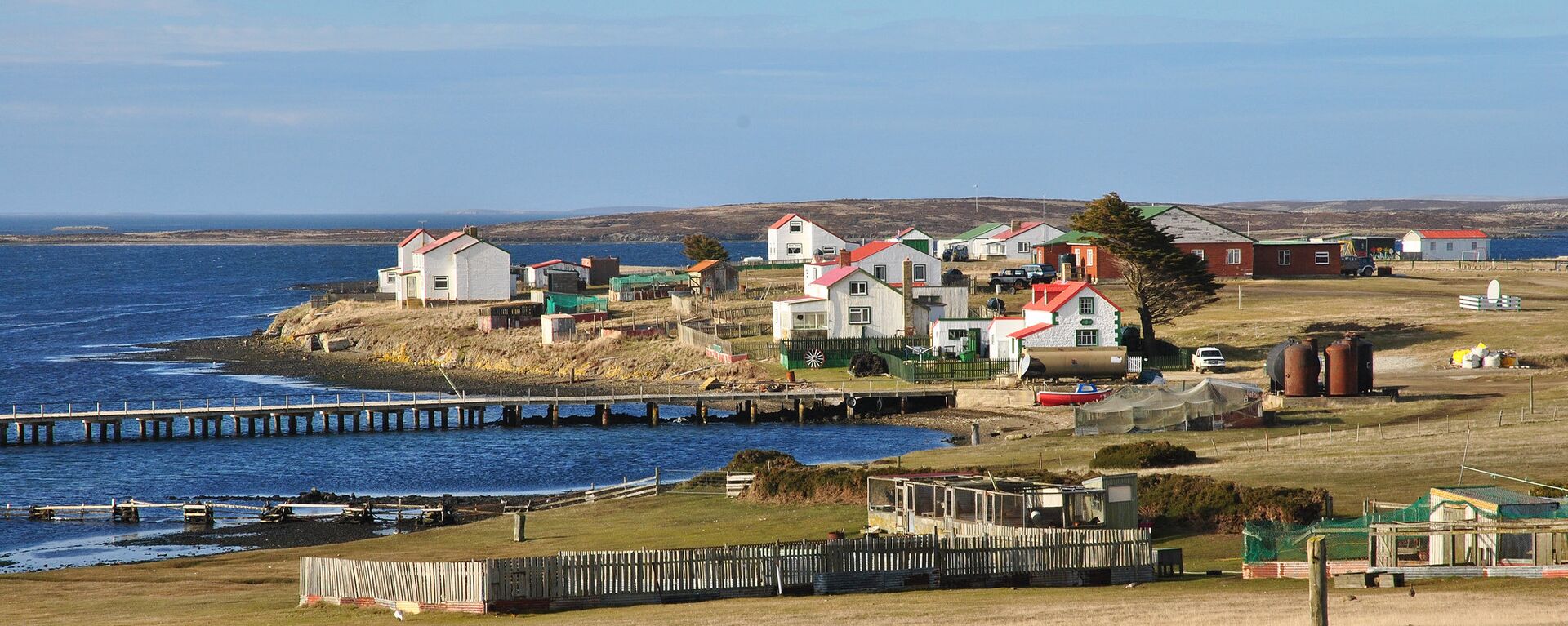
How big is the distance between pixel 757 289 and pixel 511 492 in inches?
2322

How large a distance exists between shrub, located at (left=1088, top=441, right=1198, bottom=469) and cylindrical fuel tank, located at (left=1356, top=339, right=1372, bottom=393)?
1590 centimetres

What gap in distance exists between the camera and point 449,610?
100 ft

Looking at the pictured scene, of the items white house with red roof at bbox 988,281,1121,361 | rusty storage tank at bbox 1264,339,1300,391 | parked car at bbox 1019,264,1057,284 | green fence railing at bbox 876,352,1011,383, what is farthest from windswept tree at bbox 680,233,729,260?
rusty storage tank at bbox 1264,339,1300,391

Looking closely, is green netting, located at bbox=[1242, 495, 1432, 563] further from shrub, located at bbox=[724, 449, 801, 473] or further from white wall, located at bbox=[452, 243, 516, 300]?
white wall, located at bbox=[452, 243, 516, 300]

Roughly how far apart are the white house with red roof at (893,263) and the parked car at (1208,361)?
27097 millimetres

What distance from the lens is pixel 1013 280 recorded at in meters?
108

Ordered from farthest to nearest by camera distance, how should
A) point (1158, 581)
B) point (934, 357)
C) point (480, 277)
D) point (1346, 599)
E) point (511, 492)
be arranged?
point (480, 277) → point (934, 357) → point (511, 492) → point (1158, 581) → point (1346, 599)

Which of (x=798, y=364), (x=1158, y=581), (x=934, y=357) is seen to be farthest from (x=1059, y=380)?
(x=1158, y=581)

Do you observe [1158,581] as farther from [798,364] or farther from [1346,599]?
[798,364]

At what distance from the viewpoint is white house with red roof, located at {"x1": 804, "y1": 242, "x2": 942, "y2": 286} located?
103125mm

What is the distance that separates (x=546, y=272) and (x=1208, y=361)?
57663mm

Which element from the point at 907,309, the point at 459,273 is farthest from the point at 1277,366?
the point at 459,273

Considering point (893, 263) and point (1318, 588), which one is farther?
point (893, 263)

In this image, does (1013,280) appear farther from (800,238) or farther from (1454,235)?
(1454,235)
